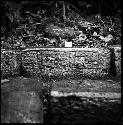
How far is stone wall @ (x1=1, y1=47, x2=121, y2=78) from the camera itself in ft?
7.53

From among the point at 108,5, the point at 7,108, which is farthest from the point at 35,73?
the point at 108,5

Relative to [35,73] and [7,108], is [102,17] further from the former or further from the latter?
[7,108]

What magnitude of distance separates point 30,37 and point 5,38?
11.3 inches

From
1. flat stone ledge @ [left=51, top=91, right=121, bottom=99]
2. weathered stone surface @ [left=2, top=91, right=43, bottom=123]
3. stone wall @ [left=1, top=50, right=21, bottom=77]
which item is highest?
stone wall @ [left=1, top=50, right=21, bottom=77]

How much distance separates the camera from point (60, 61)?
7.62ft

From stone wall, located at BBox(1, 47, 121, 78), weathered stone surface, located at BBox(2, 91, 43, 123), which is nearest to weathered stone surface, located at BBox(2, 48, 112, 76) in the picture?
stone wall, located at BBox(1, 47, 121, 78)

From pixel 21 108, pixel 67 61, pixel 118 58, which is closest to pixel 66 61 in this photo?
pixel 67 61

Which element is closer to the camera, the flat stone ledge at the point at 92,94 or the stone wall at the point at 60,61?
the flat stone ledge at the point at 92,94

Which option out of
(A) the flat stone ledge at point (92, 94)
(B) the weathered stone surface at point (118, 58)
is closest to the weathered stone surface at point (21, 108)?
(A) the flat stone ledge at point (92, 94)

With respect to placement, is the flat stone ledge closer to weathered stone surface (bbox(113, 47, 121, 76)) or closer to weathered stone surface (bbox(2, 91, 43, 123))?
weathered stone surface (bbox(2, 91, 43, 123))

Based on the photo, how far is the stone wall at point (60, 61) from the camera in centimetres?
229

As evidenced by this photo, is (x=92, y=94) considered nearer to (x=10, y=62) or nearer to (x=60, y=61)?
(x=60, y=61)

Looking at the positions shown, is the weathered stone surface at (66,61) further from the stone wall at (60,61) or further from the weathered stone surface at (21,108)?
the weathered stone surface at (21,108)

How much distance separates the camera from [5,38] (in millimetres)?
2523
